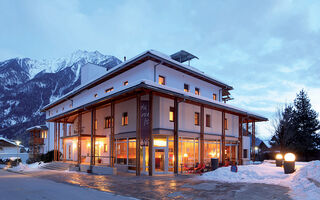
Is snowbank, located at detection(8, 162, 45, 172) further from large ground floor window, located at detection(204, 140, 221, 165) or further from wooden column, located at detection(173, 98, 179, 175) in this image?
large ground floor window, located at detection(204, 140, 221, 165)

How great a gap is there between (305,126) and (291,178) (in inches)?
1507

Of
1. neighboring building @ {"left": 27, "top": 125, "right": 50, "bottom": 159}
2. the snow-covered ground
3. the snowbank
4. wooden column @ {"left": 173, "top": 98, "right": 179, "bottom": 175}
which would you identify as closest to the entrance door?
wooden column @ {"left": 173, "top": 98, "right": 179, "bottom": 175}

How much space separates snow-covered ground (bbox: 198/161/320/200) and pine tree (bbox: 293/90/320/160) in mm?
32908

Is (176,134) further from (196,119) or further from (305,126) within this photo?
(305,126)

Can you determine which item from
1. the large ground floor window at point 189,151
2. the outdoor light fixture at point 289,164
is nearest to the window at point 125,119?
the large ground floor window at point 189,151

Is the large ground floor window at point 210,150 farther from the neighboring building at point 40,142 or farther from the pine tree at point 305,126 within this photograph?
the neighboring building at point 40,142

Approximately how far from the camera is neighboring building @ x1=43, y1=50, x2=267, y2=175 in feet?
65.9

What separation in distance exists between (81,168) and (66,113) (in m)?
7.09

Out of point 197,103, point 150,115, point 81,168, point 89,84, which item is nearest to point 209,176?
point 150,115

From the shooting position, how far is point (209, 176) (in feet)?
58.7

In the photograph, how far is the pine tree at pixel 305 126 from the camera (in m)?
45.9

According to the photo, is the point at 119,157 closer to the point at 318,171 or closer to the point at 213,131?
the point at 213,131

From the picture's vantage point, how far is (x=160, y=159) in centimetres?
2097

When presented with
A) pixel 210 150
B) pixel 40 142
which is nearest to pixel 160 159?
pixel 210 150
